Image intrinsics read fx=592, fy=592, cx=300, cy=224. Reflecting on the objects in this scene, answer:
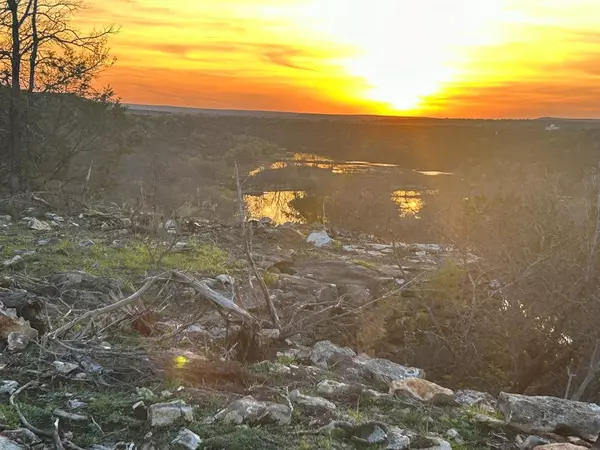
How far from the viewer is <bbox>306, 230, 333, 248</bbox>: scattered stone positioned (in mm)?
9320

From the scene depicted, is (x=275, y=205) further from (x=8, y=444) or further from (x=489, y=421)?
(x=8, y=444)

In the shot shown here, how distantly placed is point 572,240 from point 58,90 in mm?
10972

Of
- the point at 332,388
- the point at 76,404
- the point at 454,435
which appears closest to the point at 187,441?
the point at 76,404

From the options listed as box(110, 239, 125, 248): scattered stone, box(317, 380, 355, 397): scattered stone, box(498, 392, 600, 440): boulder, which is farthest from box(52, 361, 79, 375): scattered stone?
box(110, 239, 125, 248): scattered stone

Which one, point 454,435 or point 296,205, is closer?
point 454,435

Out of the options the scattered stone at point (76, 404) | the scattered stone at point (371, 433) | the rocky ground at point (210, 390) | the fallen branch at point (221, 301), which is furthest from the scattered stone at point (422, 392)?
the scattered stone at point (76, 404)

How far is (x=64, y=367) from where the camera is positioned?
3098mm

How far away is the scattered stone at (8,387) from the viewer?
2.81 m

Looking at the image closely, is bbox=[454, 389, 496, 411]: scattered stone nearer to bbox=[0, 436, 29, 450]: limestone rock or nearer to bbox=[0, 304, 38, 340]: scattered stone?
bbox=[0, 436, 29, 450]: limestone rock

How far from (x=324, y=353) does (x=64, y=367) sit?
180cm

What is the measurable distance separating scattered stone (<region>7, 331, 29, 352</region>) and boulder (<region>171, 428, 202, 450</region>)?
136cm

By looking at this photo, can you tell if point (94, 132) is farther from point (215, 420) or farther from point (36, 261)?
point (215, 420)

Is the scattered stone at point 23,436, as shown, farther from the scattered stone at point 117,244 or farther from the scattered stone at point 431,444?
the scattered stone at point 117,244

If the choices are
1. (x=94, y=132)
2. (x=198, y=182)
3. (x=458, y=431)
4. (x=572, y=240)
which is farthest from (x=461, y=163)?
(x=458, y=431)
